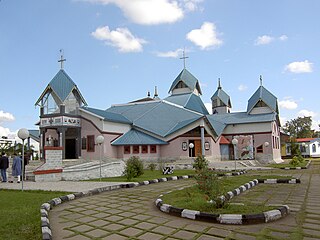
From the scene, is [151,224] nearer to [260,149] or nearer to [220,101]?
[260,149]

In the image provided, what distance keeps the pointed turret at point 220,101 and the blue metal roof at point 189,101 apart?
5.50 meters

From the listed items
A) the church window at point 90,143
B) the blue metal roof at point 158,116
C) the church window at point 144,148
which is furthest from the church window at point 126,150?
the church window at point 90,143

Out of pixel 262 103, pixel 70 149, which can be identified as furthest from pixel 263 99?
pixel 70 149

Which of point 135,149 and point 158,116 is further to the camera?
point 158,116

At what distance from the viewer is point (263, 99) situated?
33594mm

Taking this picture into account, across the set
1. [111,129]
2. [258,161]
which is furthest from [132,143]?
[258,161]

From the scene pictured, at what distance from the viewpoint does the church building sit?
81.6 ft

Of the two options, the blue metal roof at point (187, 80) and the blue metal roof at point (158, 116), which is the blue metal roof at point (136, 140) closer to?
the blue metal roof at point (158, 116)

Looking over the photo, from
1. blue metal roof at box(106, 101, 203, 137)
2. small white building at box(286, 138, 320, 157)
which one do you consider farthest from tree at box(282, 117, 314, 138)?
blue metal roof at box(106, 101, 203, 137)

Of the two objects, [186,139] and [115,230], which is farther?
[186,139]

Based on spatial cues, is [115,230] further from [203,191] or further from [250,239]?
[203,191]

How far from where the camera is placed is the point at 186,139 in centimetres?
2733

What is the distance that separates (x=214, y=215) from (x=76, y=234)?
260 cm

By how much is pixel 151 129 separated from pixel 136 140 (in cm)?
225
